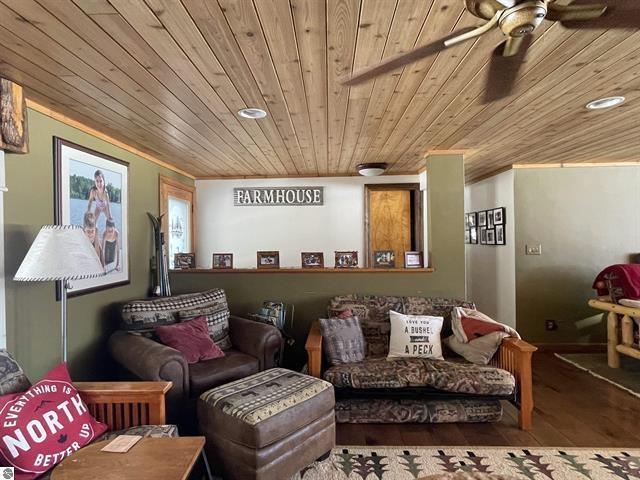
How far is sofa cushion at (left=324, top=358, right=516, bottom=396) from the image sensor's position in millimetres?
2521

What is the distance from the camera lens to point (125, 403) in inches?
72.4

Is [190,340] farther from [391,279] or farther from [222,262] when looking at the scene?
[391,279]

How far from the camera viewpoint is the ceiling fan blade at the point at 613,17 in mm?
1296

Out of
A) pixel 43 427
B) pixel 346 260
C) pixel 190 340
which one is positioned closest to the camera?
pixel 43 427

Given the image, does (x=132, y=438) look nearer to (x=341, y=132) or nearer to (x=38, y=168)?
(x=38, y=168)

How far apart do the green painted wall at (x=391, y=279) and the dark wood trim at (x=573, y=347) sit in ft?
5.70

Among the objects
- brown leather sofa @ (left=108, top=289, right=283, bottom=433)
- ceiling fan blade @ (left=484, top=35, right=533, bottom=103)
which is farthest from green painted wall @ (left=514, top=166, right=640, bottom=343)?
brown leather sofa @ (left=108, top=289, right=283, bottom=433)

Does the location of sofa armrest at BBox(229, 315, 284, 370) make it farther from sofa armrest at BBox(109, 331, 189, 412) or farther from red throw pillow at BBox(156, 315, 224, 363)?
sofa armrest at BBox(109, 331, 189, 412)

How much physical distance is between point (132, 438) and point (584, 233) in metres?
4.93

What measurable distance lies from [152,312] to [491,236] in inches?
168

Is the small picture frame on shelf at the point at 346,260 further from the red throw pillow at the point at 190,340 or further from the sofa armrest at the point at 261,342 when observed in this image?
the red throw pillow at the point at 190,340

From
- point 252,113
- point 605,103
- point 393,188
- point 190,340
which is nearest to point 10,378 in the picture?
point 190,340

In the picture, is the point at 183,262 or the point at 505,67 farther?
the point at 183,262

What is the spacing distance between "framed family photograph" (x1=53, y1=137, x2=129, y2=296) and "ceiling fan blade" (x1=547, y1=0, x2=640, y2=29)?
2808 mm
